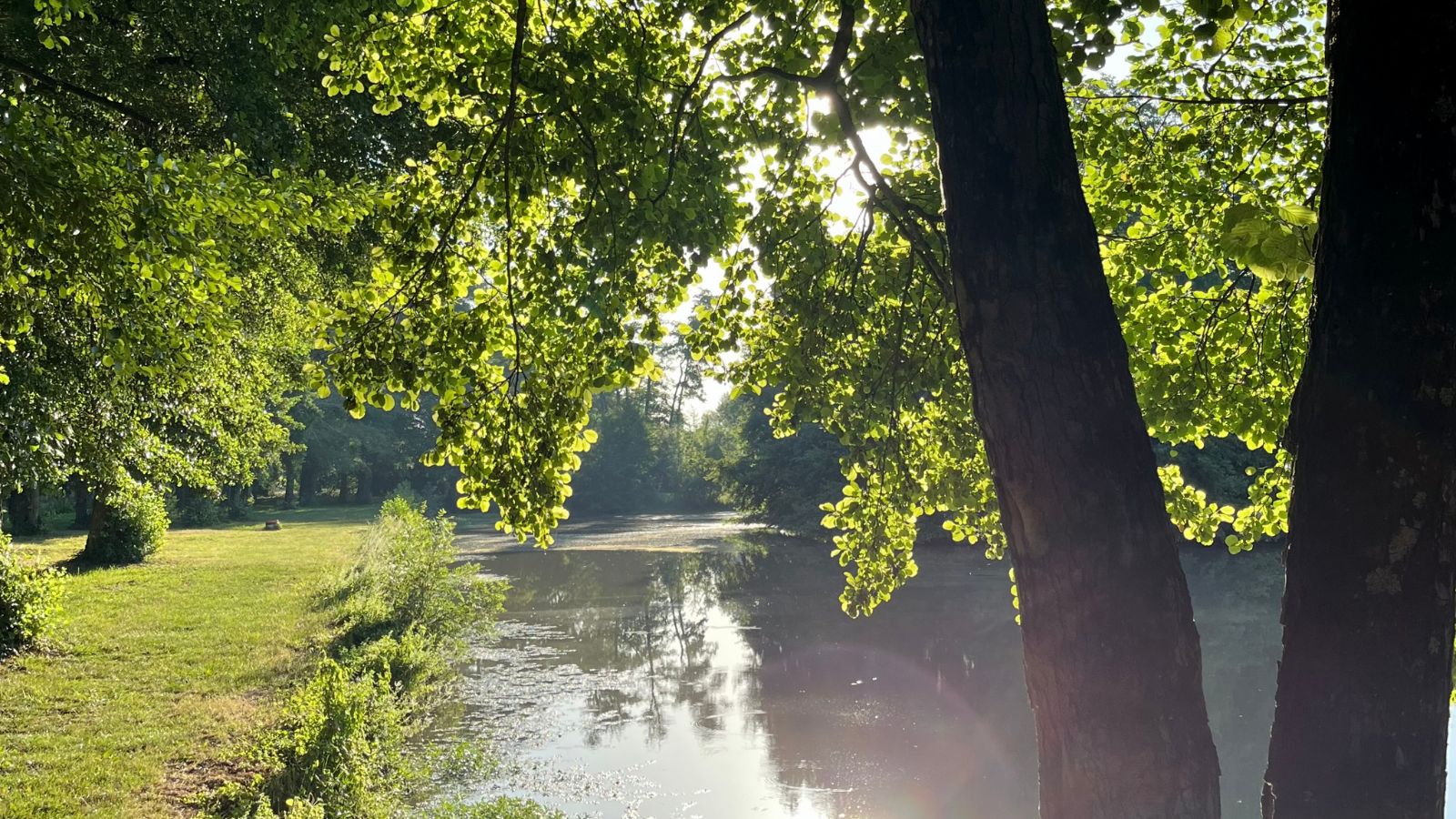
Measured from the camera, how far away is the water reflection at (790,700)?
1028 cm

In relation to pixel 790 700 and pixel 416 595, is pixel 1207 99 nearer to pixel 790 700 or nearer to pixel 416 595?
pixel 790 700

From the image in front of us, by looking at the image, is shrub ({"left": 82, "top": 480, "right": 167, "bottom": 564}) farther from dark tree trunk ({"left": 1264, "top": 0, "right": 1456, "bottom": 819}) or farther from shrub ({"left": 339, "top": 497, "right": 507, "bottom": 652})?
dark tree trunk ({"left": 1264, "top": 0, "right": 1456, "bottom": 819})

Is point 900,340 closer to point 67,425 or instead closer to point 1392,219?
point 1392,219

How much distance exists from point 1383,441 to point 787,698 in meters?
12.5

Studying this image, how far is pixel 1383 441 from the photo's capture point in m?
1.86

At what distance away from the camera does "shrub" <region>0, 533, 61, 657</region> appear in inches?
453

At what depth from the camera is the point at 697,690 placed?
14383 mm

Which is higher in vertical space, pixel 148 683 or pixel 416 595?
pixel 416 595

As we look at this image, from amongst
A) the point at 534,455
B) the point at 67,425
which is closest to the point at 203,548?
the point at 67,425

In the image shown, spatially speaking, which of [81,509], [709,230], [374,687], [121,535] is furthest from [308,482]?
[709,230]

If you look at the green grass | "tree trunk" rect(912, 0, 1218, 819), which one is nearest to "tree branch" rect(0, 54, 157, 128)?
the green grass

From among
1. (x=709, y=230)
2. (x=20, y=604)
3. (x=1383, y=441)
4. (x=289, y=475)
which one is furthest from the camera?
Result: (x=289, y=475)

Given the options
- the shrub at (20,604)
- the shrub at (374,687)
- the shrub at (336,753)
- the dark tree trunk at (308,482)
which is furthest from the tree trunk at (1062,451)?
the dark tree trunk at (308,482)

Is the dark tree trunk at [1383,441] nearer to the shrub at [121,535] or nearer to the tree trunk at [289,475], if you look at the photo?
the shrub at [121,535]
